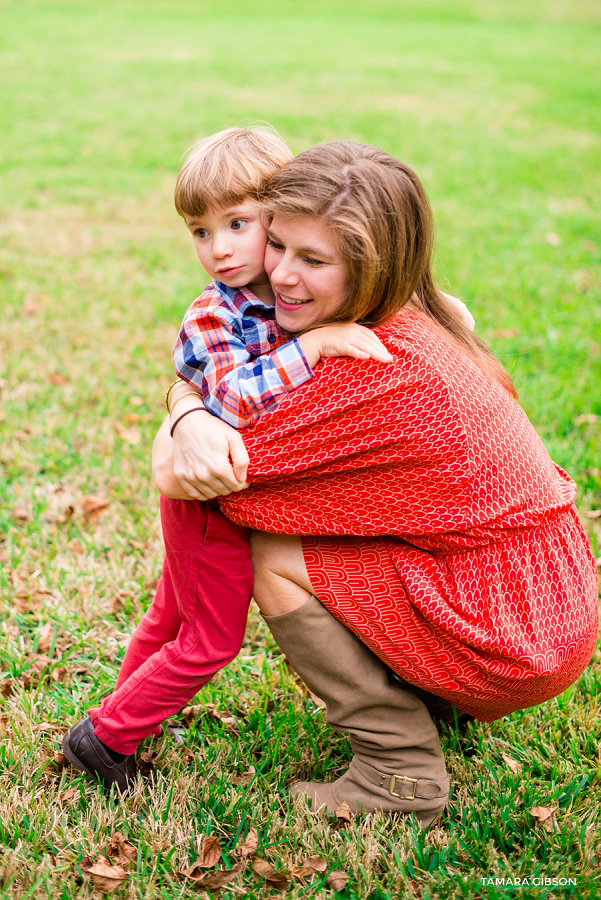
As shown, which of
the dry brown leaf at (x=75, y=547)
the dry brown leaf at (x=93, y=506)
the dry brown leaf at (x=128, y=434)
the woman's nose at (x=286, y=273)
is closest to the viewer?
the woman's nose at (x=286, y=273)

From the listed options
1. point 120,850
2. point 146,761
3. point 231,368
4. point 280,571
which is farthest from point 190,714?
point 231,368

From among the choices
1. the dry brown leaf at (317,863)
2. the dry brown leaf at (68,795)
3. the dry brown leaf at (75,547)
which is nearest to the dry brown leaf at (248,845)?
the dry brown leaf at (317,863)

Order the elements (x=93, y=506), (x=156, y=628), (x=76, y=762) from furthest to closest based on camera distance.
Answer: (x=93, y=506) → (x=156, y=628) → (x=76, y=762)

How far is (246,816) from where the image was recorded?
2.10 meters

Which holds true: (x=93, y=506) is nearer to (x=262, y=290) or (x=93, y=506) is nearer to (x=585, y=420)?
(x=262, y=290)

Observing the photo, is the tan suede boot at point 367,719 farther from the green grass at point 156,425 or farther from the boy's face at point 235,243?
the boy's face at point 235,243

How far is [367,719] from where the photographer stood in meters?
2.04

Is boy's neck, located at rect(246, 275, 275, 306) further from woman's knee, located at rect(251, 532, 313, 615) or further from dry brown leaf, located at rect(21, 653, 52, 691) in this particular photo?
dry brown leaf, located at rect(21, 653, 52, 691)

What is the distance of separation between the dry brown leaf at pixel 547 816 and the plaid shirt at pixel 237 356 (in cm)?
125

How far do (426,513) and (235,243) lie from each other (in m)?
0.82

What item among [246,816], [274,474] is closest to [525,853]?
[246,816]

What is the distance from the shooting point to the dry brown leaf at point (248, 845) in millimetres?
1996

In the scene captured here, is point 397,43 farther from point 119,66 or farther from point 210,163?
point 210,163

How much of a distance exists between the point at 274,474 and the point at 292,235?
55 centimetres
